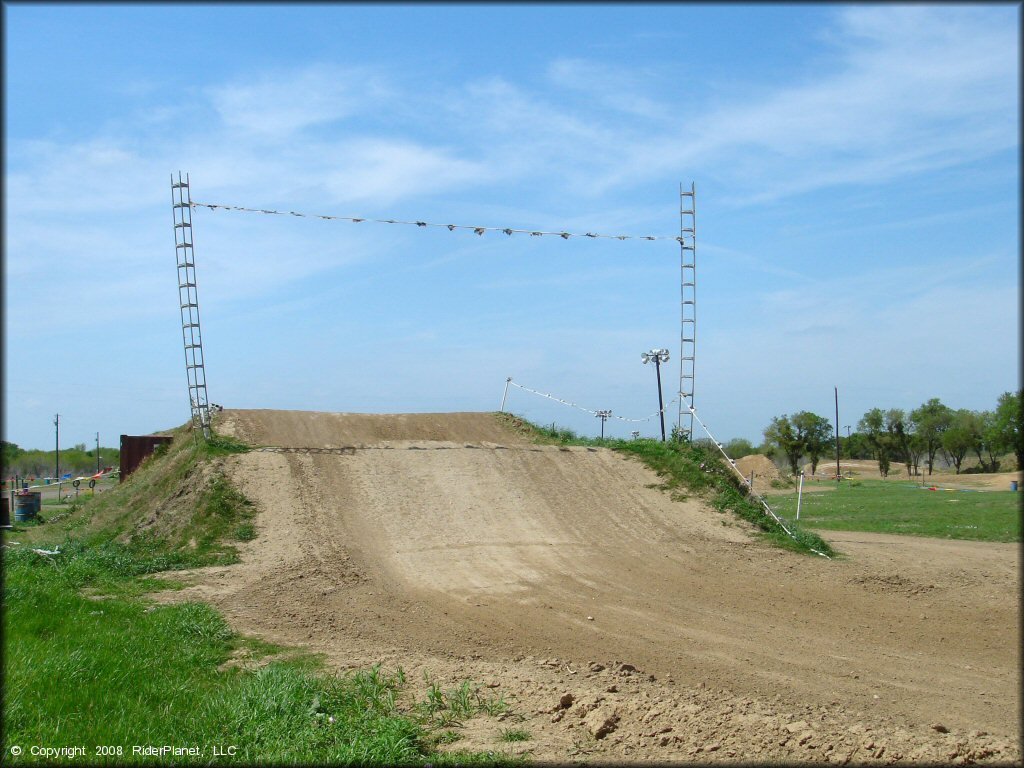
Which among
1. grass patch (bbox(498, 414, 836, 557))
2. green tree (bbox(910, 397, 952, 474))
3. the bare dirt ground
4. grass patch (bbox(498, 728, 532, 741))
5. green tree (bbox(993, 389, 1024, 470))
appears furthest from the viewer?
green tree (bbox(910, 397, 952, 474))

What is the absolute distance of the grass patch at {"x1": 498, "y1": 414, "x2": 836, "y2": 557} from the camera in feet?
48.6

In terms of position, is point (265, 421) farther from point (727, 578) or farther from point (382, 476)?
Answer: point (727, 578)

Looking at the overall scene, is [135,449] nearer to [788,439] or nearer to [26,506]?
[26,506]

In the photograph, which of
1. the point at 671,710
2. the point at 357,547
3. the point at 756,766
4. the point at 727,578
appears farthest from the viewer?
the point at 357,547

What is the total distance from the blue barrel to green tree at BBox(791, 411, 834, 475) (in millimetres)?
48901

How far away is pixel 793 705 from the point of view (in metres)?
6.16

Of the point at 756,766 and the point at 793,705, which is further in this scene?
the point at 793,705

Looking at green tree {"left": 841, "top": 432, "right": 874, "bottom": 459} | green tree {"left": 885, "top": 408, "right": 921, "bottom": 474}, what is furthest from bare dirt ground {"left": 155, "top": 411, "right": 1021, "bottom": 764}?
green tree {"left": 841, "top": 432, "right": 874, "bottom": 459}

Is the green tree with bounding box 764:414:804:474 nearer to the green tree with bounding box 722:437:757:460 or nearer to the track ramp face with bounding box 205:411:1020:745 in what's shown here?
the green tree with bounding box 722:437:757:460

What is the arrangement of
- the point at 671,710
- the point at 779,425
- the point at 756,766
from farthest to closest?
the point at 779,425
the point at 671,710
the point at 756,766

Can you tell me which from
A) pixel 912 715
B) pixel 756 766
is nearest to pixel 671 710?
pixel 756 766

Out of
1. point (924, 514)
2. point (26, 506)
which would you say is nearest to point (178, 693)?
point (26, 506)

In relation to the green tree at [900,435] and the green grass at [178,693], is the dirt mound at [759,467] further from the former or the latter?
the green grass at [178,693]

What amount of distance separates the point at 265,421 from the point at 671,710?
15402mm
